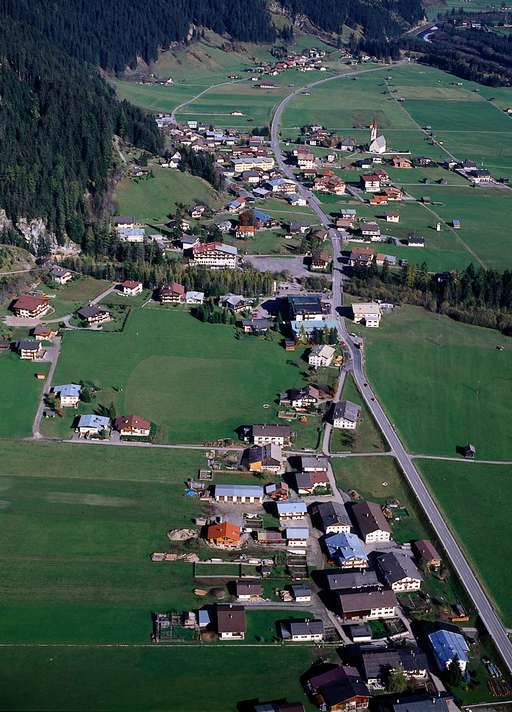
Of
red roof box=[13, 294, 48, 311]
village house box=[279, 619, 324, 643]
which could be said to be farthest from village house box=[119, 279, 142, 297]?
village house box=[279, 619, 324, 643]

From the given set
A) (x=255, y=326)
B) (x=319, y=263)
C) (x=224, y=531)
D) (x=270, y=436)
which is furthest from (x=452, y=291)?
(x=224, y=531)

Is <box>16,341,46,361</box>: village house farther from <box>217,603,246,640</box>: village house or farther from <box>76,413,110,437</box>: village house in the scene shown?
<box>217,603,246,640</box>: village house

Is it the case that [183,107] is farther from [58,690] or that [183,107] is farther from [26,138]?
[58,690]

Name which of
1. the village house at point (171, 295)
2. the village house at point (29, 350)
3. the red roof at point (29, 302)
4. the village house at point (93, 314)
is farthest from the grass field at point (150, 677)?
the village house at point (171, 295)

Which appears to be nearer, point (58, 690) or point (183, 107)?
point (58, 690)

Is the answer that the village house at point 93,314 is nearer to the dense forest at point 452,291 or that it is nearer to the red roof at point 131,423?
the red roof at point 131,423

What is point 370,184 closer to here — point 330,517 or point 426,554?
point 330,517

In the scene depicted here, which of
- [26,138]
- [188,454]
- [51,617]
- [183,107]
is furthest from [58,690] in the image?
[183,107]
